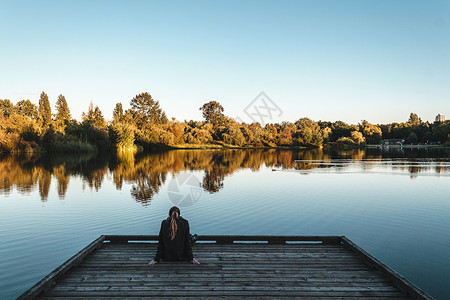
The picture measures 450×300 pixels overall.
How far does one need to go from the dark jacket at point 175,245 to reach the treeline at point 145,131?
5204 centimetres

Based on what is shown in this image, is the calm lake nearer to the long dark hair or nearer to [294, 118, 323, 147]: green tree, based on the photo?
the long dark hair

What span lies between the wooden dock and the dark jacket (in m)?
0.16

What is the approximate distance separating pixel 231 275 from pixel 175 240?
1324 millimetres

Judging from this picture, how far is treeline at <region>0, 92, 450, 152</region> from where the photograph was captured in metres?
50.3

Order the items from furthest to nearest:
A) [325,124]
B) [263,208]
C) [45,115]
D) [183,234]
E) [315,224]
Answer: [325,124]
[45,115]
[263,208]
[315,224]
[183,234]

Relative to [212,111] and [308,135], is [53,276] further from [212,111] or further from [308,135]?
[212,111]

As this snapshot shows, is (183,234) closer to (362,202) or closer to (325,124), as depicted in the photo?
(362,202)

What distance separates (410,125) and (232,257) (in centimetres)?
15491

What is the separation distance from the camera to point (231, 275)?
5.32 m

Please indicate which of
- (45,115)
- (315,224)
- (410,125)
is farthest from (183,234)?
(410,125)

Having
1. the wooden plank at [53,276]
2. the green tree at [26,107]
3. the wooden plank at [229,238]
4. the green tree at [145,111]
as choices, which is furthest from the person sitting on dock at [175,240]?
the green tree at [26,107]

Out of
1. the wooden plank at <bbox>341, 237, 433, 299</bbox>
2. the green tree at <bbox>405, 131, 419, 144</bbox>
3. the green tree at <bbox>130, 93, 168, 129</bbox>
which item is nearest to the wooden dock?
the wooden plank at <bbox>341, 237, 433, 299</bbox>

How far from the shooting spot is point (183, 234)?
5809mm

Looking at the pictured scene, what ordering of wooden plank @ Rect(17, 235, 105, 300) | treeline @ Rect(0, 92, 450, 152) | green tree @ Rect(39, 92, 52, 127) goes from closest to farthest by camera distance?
wooden plank @ Rect(17, 235, 105, 300) < treeline @ Rect(0, 92, 450, 152) < green tree @ Rect(39, 92, 52, 127)
